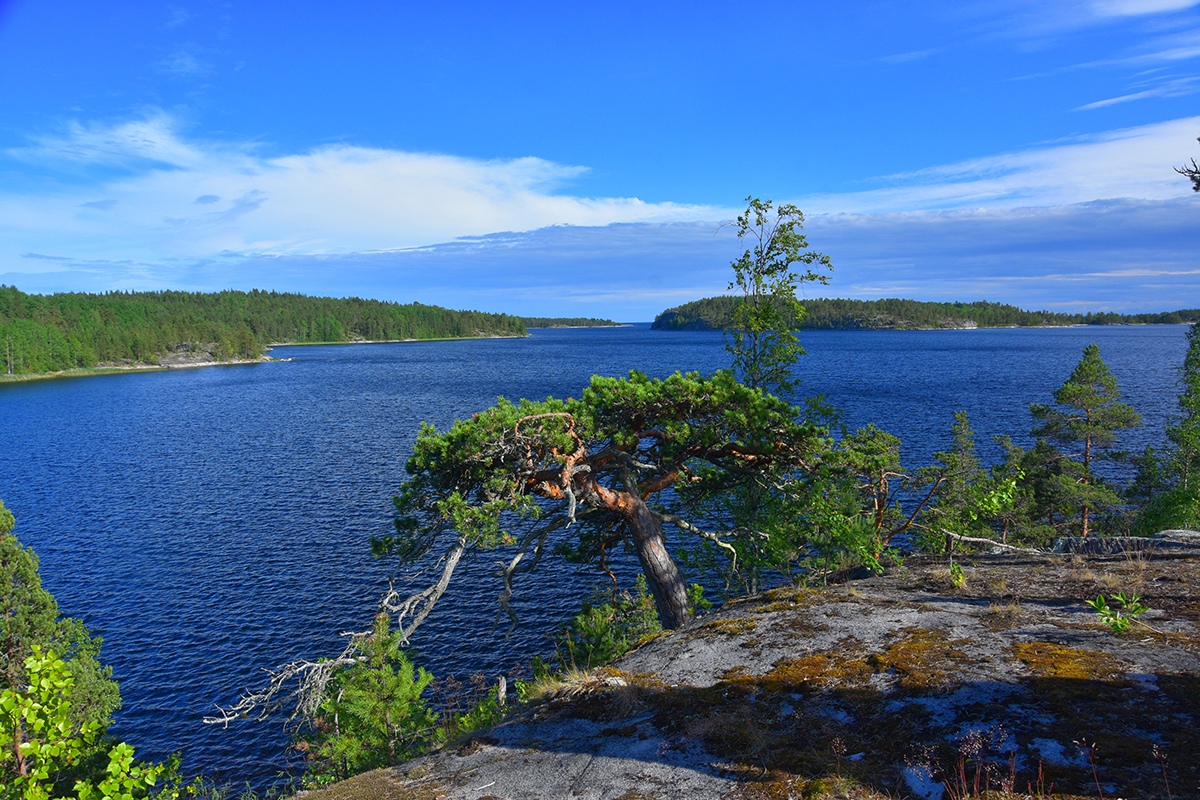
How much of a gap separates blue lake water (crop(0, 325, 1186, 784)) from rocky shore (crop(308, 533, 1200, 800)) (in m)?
15.1

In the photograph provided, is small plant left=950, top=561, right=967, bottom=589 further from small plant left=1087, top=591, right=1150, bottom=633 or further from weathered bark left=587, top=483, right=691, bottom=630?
weathered bark left=587, top=483, right=691, bottom=630

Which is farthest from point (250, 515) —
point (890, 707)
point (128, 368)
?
point (128, 368)

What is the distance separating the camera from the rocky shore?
17.7 feet

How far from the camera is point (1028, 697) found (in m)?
6.20

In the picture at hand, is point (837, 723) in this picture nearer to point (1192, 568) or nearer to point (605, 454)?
point (1192, 568)

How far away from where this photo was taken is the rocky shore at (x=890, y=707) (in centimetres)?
539

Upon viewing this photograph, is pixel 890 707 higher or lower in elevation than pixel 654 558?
higher

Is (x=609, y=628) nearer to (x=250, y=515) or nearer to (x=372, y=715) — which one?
(x=372, y=715)

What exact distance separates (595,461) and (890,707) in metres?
7.94

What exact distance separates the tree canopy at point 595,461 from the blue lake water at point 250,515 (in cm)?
1075

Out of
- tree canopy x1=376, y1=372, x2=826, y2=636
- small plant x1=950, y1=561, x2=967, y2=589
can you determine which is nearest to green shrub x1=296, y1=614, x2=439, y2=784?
tree canopy x1=376, y1=372, x2=826, y2=636

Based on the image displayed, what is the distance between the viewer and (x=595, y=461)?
1359 cm

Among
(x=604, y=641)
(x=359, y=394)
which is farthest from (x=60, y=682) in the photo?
(x=359, y=394)

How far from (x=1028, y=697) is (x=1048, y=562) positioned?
549 centimetres
